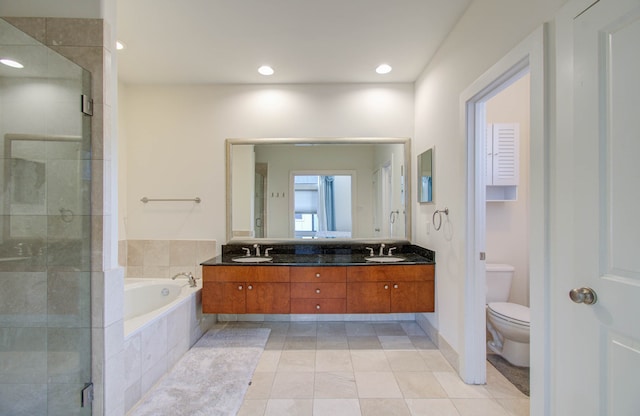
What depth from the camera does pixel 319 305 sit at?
8.29ft

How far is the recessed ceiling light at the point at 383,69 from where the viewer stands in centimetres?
267

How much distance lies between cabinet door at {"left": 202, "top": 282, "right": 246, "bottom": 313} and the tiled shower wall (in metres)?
0.57

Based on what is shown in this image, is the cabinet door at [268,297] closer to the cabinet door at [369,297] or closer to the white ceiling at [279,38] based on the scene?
→ the cabinet door at [369,297]

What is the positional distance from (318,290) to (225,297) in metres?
0.82

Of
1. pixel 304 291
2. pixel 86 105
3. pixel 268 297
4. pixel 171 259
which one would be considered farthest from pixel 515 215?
pixel 171 259

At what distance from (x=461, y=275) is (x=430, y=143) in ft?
4.00

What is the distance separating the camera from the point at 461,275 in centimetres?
199

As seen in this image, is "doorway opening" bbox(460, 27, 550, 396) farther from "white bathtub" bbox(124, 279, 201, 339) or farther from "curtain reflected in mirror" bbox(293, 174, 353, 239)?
"white bathtub" bbox(124, 279, 201, 339)

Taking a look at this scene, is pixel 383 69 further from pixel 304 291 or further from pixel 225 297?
pixel 225 297

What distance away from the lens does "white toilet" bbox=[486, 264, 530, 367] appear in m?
2.11

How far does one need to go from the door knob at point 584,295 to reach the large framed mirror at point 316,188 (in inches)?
76.3

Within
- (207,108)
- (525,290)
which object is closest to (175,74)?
(207,108)

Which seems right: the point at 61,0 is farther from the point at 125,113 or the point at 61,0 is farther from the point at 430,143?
the point at 430,143

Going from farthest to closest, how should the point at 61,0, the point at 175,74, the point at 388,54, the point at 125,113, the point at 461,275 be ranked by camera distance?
the point at 125,113 → the point at 175,74 → the point at 388,54 → the point at 461,275 → the point at 61,0
